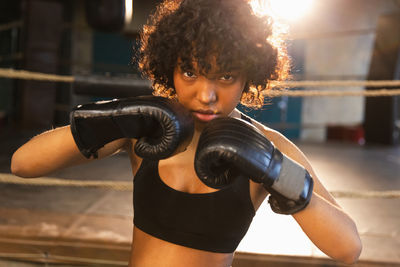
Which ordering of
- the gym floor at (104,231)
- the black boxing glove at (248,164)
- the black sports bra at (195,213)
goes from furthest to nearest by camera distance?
the gym floor at (104,231) < the black sports bra at (195,213) < the black boxing glove at (248,164)

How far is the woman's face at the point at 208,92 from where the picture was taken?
730 millimetres

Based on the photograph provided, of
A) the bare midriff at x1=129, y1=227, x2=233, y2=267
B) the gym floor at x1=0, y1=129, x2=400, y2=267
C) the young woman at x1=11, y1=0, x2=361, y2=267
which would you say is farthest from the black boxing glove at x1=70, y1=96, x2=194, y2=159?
the gym floor at x1=0, y1=129, x2=400, y2=267

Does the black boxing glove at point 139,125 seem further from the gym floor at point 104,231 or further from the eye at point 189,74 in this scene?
the gym floor at point 104,231

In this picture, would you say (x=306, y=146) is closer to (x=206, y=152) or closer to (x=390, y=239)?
(x=390, y=239)

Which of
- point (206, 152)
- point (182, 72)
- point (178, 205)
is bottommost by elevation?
point (178, 205)

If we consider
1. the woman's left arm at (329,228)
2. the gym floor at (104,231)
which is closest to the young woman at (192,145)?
the woman's left arm at (329,228)

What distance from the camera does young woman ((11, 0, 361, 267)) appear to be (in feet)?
2.40

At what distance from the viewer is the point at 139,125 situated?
728 millimetres

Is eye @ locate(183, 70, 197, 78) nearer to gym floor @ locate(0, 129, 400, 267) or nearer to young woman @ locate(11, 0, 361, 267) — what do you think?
young woman @ locate(11, 0, 361, 267)

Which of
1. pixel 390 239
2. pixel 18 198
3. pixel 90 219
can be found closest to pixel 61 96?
pixel 18 198

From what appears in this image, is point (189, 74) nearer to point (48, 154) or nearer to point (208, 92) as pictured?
point (208, 92)

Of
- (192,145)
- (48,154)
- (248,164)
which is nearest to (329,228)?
(248,164)

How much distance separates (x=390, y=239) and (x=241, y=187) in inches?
38.9

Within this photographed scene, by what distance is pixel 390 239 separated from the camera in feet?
4.90
